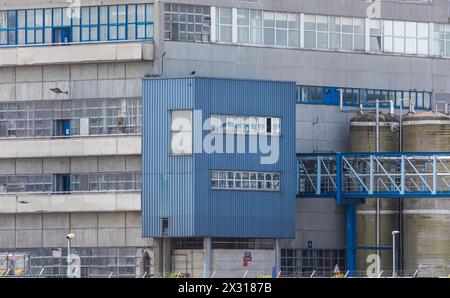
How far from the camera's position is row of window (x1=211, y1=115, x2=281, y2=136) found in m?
88.2

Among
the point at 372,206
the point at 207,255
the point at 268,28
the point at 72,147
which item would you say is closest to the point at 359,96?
the point at 372,206

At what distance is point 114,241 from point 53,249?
171 inches

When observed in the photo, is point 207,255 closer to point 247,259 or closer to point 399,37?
point 247,259

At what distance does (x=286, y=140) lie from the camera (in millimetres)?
90250

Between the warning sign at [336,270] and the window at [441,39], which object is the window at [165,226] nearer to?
the warning sign at [336,270]

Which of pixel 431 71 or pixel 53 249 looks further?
pixel 431 71

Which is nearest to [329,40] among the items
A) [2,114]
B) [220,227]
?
[220,227]

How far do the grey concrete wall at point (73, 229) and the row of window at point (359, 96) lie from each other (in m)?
14.8

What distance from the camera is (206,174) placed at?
87688 millimetres

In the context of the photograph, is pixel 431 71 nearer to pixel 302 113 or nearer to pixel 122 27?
pixel 302 113

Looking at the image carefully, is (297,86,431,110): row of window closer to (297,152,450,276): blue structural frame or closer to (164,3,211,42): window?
(297,152,450,276): blue structural frame

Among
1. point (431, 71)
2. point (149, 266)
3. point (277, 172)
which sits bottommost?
point (149, 266)

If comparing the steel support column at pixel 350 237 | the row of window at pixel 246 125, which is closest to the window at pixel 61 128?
the row of window at pixel 246 125

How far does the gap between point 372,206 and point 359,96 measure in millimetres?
8108
